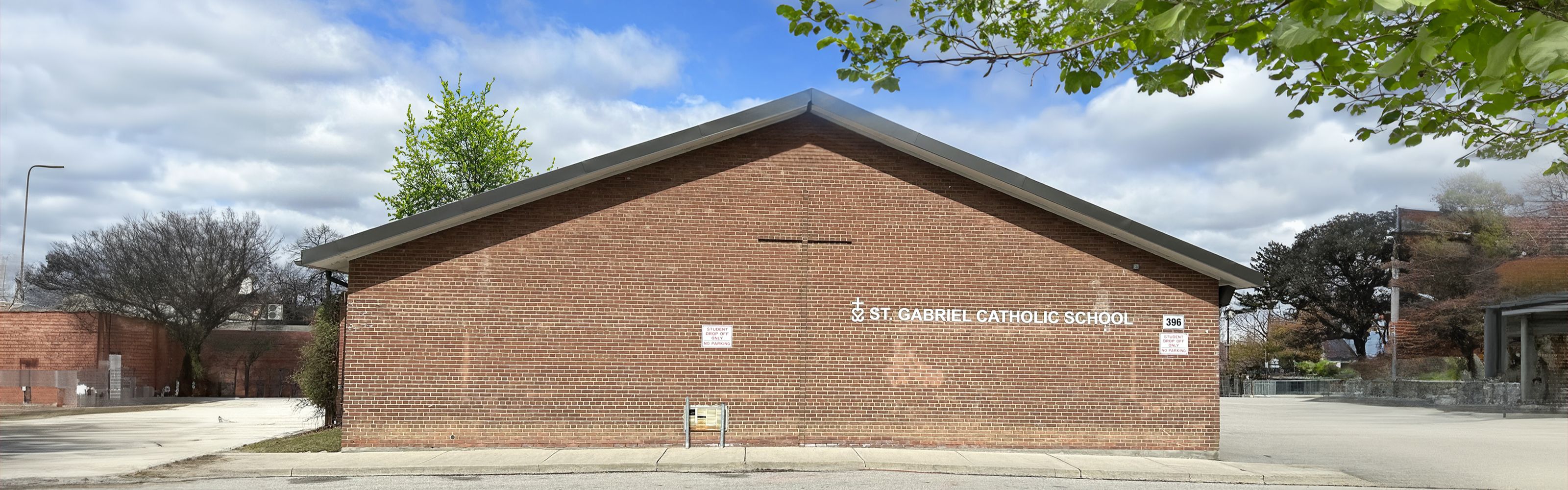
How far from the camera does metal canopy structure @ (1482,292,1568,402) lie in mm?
29703

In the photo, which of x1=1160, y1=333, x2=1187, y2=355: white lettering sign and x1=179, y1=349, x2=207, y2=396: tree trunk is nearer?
x1=1160, y1=333, x2=1187, y2=355: white lettering sign

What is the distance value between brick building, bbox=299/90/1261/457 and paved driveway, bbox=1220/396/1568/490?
7.64 ft

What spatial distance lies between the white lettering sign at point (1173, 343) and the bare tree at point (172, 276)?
136 feet

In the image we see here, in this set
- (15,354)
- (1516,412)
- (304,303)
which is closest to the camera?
(1516,412)

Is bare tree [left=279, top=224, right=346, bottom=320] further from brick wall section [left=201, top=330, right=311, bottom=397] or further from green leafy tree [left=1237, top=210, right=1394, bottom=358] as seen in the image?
green leafy tree [left=1237, top=210, right=1394, bottom=358]

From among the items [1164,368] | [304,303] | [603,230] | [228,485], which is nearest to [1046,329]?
[1164,368]

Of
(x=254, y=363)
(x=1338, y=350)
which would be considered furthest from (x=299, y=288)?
(x=1338, y=350)

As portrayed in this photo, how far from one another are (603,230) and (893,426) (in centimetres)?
505

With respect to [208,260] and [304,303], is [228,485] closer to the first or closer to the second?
[208,260]

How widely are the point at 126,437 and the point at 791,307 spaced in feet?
43.7

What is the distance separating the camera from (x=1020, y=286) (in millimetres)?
14672

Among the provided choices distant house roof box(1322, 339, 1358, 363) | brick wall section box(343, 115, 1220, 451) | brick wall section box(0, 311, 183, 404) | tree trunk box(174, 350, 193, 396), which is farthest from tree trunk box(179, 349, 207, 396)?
distant house roof box(1322, 339, 1358, 363)

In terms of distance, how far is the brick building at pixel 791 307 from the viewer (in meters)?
14.0

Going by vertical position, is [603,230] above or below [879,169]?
below
